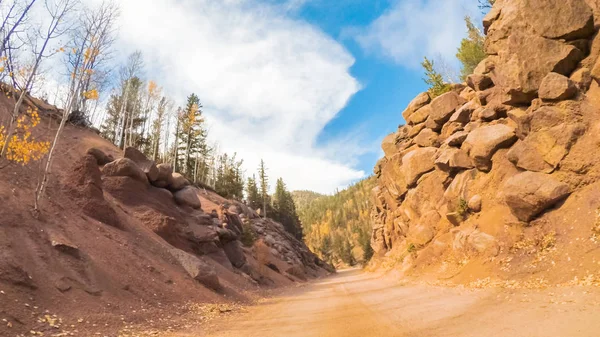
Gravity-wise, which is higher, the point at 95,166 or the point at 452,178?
the point at 95,166

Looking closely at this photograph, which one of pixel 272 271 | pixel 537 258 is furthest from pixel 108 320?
pixel 272 271

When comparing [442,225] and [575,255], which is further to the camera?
[442,225]

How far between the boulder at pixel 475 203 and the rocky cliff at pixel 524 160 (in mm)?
64

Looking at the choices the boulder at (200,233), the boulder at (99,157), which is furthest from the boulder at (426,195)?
the boulder at (99,157)

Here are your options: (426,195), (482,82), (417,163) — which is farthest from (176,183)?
(482,82)

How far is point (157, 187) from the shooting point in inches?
1108

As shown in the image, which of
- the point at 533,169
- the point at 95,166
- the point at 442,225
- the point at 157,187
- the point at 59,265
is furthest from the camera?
the point at 157,187

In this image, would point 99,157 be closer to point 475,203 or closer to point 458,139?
point 475,203

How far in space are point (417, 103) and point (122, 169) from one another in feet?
91.2

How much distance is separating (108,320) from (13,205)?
6.71 meters

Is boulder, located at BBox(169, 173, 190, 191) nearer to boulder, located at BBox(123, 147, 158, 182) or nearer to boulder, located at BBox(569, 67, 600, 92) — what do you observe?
boulder, located at BBox(123, 147, 158, 182)

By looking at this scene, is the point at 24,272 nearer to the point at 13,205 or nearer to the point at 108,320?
the point at 108,320

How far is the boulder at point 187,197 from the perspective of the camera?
29.8 meters

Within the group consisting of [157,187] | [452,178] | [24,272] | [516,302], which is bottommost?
[516,302]
